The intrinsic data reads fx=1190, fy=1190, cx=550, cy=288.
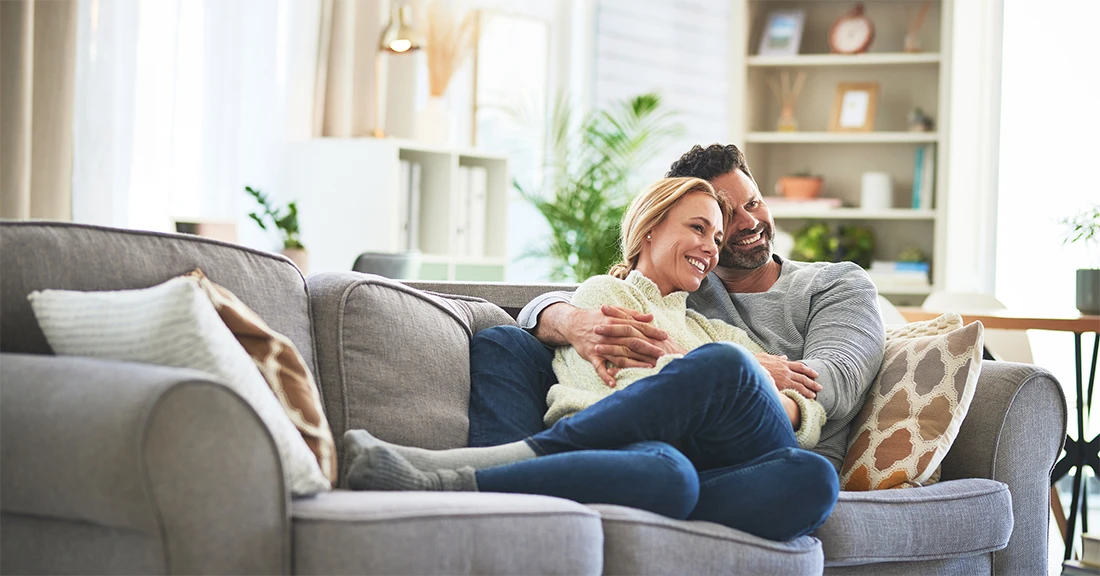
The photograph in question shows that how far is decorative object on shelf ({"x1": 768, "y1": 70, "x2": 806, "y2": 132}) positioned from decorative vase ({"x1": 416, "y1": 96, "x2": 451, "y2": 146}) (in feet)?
4.90

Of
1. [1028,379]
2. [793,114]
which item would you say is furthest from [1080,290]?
[793,114]

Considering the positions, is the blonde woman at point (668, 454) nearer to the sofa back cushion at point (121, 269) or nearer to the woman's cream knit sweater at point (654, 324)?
the woman's cream knit sweater at point (654, 324)

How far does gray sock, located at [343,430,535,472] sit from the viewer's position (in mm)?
1943

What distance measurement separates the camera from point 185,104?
4328mm

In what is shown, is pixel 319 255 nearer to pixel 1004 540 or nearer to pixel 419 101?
pixel 419 101

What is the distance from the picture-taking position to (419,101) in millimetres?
5246

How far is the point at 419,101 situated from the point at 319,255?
36.6 inches

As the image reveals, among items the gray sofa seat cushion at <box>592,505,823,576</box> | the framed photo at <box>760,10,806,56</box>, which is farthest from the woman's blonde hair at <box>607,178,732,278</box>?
the framed photo at <box>760,10,806,56</box>

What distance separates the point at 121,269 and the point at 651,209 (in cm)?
108

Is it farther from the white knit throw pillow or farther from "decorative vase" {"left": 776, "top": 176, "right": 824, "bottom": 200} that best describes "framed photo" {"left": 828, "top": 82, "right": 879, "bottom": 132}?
the white knit throw pillow

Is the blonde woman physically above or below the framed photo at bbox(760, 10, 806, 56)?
below

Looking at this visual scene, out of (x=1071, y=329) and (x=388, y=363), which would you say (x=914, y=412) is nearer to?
(x=388, y=363)

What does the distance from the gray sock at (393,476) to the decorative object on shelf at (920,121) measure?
146 inches

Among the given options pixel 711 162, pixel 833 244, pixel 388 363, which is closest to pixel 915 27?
pixel 833 244
